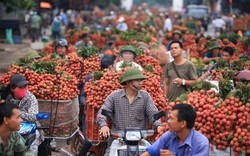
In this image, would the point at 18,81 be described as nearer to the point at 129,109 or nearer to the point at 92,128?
the point at 92,128

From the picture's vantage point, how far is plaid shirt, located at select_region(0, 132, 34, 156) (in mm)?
6637

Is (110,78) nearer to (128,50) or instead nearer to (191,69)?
(191,69)

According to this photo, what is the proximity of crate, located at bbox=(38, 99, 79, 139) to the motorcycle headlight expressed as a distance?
3102 mm

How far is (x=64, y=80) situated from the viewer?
1069 centimetres

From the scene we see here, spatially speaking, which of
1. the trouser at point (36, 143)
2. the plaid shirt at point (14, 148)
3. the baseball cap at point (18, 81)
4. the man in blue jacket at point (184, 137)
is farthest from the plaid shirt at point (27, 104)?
the man in blue jacket at point (184, 137)

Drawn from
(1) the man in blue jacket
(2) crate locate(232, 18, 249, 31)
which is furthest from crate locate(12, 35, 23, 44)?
(1) the man in blue jacket

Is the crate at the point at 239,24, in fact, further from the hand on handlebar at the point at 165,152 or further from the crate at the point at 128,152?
the hand on handlebar at the point at 165,152

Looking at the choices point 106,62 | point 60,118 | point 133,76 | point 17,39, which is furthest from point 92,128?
point 17,39

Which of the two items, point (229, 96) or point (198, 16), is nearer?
point (229, 96)

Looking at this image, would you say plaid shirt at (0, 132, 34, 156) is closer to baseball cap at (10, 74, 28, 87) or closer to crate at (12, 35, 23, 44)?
baseball cap at (10, 74, 28, 87)

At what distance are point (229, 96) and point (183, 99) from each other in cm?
60

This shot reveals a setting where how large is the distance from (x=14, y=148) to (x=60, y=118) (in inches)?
127

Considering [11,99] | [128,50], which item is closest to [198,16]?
[128,50]

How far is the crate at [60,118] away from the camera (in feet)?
32.3
